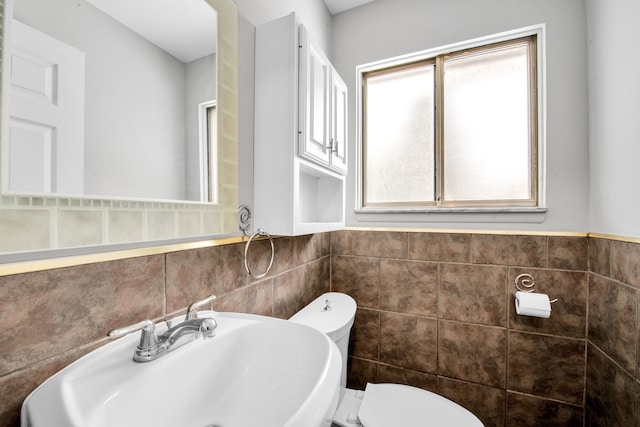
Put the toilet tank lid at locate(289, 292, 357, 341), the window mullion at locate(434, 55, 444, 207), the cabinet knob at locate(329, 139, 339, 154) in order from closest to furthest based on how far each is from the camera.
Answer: the toilet tank lid at locate(289, 292, 357, 341) < the cabinet knob at locate(329, 139, 339, 154) < the window mullion at locate(434, 55, 444, 207)

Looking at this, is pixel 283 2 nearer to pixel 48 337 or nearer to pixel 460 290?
pixel 48 337

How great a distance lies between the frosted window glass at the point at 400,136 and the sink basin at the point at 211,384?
4.09ft

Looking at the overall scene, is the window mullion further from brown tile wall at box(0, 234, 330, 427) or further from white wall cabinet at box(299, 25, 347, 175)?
brown tile wall at box(0, 234, 330, 427)

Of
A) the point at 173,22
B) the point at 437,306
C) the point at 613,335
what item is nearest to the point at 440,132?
the point at 437,306

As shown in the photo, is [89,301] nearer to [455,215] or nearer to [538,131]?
[455,215]

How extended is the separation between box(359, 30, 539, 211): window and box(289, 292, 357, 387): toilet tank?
24.5 inches

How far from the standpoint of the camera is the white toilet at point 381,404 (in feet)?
3.43

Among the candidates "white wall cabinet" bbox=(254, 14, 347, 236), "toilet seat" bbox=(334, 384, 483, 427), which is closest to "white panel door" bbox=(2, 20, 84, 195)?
"white wall cabinet" bbox=(254, 14, 347, 236)

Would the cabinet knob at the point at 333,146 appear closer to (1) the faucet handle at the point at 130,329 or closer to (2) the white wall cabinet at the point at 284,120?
(2) the white wall cabinet at the point at 284,120

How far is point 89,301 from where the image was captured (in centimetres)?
59

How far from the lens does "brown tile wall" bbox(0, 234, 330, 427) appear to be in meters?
0.48

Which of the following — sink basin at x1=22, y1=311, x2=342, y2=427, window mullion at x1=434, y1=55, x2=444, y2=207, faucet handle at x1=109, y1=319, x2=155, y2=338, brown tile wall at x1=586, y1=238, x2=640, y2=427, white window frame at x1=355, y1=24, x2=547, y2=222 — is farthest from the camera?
window mullion at x1=434, y1=55, x2=444, y2=207

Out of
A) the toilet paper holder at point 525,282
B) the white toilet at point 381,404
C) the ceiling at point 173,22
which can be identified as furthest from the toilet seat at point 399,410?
the ceiling at point 173,22

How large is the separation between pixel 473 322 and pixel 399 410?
0.66 meters
